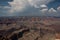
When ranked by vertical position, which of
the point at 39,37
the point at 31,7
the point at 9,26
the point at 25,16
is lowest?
the point at 39,37

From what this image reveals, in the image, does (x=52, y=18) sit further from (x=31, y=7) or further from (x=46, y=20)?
(x=31, y=7)

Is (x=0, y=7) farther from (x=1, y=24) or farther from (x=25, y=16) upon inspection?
(x=25, y=16)

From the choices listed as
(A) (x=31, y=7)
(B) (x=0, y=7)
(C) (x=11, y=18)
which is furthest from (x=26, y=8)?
(B) (x=0, y=7)

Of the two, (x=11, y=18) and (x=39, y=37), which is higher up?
(x=11, y=18)

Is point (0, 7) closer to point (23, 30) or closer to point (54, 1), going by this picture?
point (23, 30)

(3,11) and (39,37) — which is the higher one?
(3,11)

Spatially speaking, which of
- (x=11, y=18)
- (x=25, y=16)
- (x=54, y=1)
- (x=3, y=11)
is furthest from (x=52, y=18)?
(x=3, y=11)
